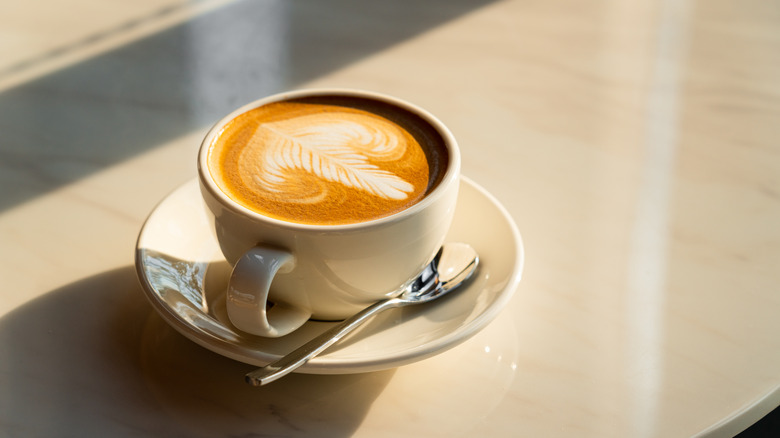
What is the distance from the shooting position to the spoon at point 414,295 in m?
0.50

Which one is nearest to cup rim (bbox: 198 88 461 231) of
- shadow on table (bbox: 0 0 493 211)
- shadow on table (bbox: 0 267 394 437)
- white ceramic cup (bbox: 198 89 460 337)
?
white ceramic cup (bbox: 198 89 460 337)

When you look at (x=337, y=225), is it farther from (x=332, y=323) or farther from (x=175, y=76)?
(x=175, y=76)

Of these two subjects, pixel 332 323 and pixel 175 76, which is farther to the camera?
pixel 175 76

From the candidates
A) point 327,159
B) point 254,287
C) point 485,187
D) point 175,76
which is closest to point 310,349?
point 254,287

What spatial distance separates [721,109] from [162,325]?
2.35ft

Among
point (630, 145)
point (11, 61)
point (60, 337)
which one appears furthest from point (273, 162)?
point (11, 61)

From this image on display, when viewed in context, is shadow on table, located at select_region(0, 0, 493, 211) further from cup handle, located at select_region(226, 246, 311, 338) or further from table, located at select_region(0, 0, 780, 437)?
cup handle, located at select_region(226, 246, 311, 338)

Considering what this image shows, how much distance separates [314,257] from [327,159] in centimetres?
11

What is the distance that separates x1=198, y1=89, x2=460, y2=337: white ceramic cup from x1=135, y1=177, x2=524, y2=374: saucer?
0.9 inches

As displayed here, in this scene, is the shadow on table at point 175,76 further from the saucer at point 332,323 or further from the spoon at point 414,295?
the spoon at point 414,295

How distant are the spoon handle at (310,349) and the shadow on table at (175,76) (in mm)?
397

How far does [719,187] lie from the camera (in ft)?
2.64

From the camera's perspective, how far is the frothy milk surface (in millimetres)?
575

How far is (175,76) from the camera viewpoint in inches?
39.2
